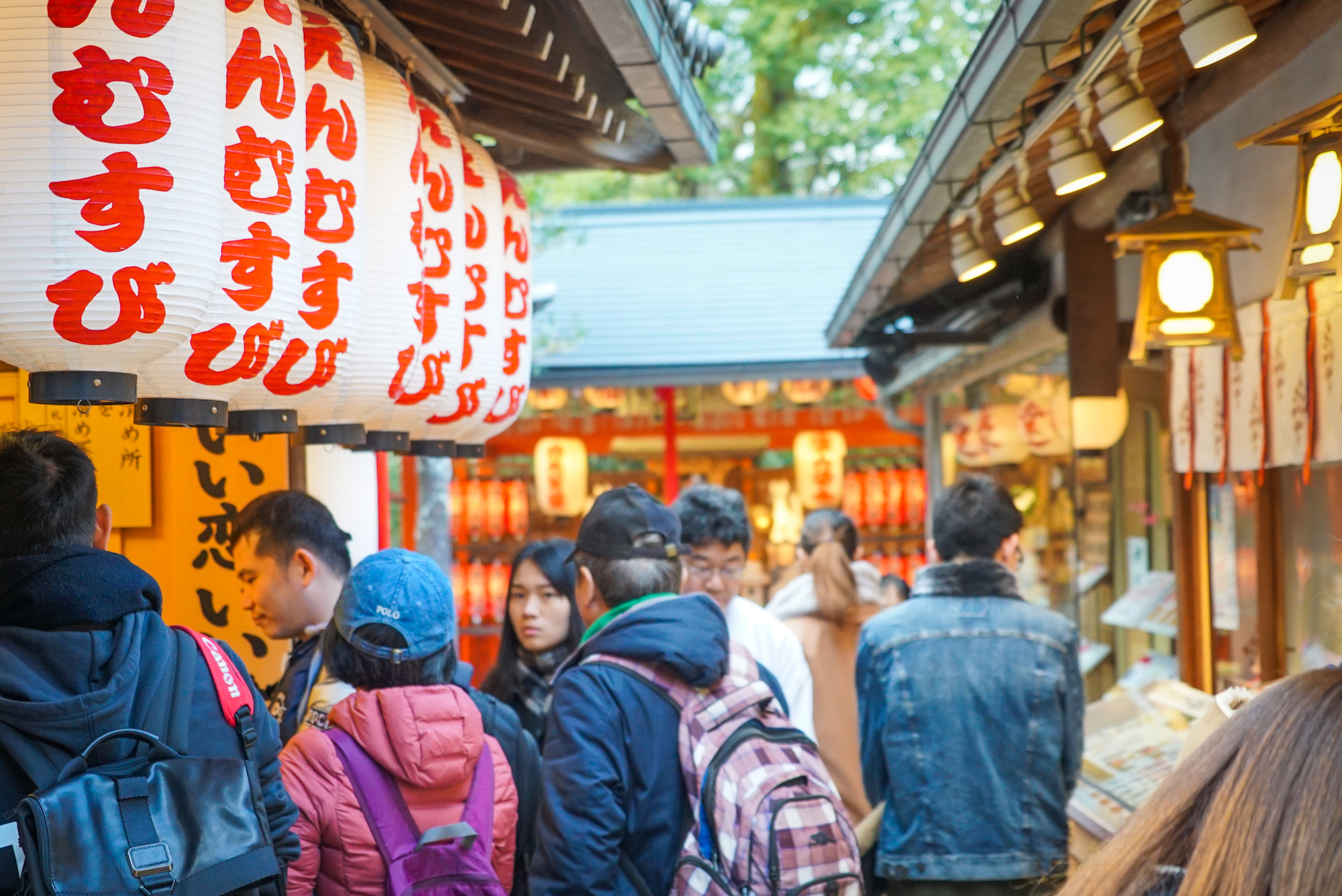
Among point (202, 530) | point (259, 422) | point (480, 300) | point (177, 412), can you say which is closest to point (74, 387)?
point (177, 412)

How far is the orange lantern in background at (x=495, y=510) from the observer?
45.6 feet

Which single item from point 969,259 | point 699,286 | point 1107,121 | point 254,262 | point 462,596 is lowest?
point 462,596

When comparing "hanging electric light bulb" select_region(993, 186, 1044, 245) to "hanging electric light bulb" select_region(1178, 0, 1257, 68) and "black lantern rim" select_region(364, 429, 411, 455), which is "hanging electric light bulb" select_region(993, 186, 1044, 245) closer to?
"hanging electric light bulb" select_region(1178, 0, 1257, 68)

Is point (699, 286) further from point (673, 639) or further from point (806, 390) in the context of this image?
point (673, 639)

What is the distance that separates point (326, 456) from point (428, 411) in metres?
1.38

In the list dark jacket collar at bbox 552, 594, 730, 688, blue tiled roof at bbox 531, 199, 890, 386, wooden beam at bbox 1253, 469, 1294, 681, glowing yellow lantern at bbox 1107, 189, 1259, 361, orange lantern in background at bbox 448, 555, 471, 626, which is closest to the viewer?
dark jacket collar at bbox 552, 594, 730, 688

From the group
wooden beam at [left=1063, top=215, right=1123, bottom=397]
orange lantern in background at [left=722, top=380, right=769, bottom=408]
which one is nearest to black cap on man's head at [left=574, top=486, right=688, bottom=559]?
wooden beam at [left=1063, top=215, right=1123, bottom=397]

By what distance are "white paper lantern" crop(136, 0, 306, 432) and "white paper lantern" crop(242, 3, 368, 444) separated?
3.8 inches

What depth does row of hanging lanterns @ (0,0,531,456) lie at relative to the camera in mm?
2342

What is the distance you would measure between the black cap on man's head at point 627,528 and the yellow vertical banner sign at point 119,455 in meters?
1.92

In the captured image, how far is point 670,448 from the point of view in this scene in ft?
44.3

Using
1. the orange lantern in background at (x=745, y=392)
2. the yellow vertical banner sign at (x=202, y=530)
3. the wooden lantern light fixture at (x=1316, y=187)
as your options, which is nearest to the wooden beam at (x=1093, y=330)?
the wooden lantern light fixture at (x=1316, y=187)

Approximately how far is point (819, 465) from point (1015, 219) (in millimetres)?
8492

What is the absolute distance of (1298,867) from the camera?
138 cm
